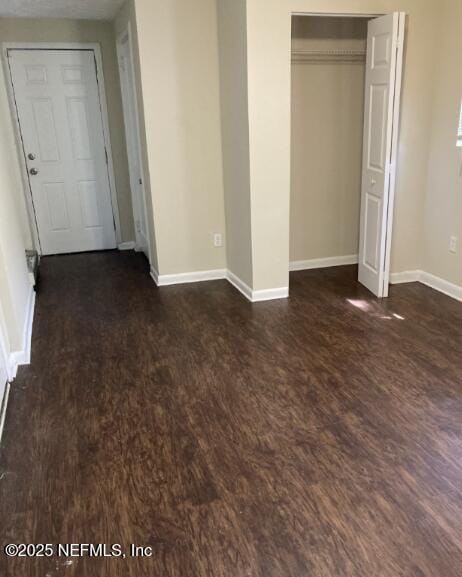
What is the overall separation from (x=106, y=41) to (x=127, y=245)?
217cm

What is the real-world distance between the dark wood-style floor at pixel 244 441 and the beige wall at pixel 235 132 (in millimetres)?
578

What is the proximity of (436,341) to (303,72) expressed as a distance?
2593 millimetres

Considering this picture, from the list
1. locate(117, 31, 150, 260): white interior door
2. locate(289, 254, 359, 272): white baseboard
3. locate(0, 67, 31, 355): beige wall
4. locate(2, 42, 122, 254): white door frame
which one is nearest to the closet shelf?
locate(117, 31, 150, 260): white interior door

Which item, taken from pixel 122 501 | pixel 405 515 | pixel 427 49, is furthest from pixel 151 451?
pixel 427 49

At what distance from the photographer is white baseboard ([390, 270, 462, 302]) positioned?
13.0ft

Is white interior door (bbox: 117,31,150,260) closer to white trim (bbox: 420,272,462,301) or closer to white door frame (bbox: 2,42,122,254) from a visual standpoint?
white door frame (bbox: 2,42,122,254)

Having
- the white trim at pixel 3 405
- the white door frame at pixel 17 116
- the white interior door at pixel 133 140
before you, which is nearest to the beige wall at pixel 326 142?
the white interior door at pixel 133 140

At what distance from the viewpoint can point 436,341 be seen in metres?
3.26

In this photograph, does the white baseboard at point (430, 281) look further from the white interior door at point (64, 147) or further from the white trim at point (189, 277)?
the white interior door at point (64, 147)

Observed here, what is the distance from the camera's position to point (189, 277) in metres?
4.59

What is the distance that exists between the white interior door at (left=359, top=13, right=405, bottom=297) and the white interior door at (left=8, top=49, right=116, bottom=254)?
2978 mm

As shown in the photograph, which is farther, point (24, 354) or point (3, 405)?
point (24, 354)

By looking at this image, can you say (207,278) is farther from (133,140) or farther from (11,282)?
(11,282)

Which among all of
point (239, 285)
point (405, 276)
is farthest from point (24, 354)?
point (405, 276)
